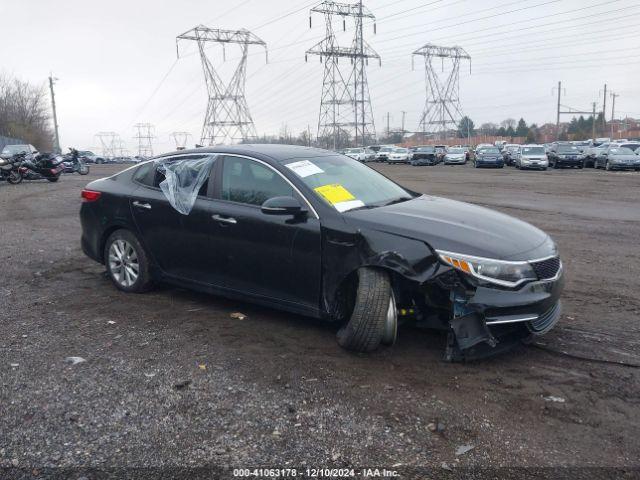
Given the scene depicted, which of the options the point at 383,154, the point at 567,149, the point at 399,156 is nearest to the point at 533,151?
the point at 567,149

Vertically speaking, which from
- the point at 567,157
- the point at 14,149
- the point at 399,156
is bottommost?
the point at 399,156

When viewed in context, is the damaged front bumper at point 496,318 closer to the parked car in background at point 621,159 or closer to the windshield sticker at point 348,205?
the windshield sticker at point 348,205

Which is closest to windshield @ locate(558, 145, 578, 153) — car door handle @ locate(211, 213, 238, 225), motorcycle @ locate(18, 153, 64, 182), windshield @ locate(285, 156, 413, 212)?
motorcycle @ locate(18, 153, 64, 182)

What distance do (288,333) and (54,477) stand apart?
2.25 metres

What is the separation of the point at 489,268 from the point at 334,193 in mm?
1464

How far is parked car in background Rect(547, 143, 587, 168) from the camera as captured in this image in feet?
114

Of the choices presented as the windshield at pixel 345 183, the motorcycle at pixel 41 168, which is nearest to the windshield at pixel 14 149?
the motorcycle at pixel 41 168

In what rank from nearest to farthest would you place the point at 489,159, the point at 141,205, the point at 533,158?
1. the point at 141,205
2. the point at 533,158
3. the point at 489,159

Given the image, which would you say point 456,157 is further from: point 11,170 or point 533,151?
point 11,170

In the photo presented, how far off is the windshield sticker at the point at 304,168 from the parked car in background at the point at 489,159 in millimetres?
33229

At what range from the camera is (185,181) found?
5547 millimetres

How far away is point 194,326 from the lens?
498 cm

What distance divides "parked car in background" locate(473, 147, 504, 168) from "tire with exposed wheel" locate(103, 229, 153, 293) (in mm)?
33246

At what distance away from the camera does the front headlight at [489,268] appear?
396 centimetres
